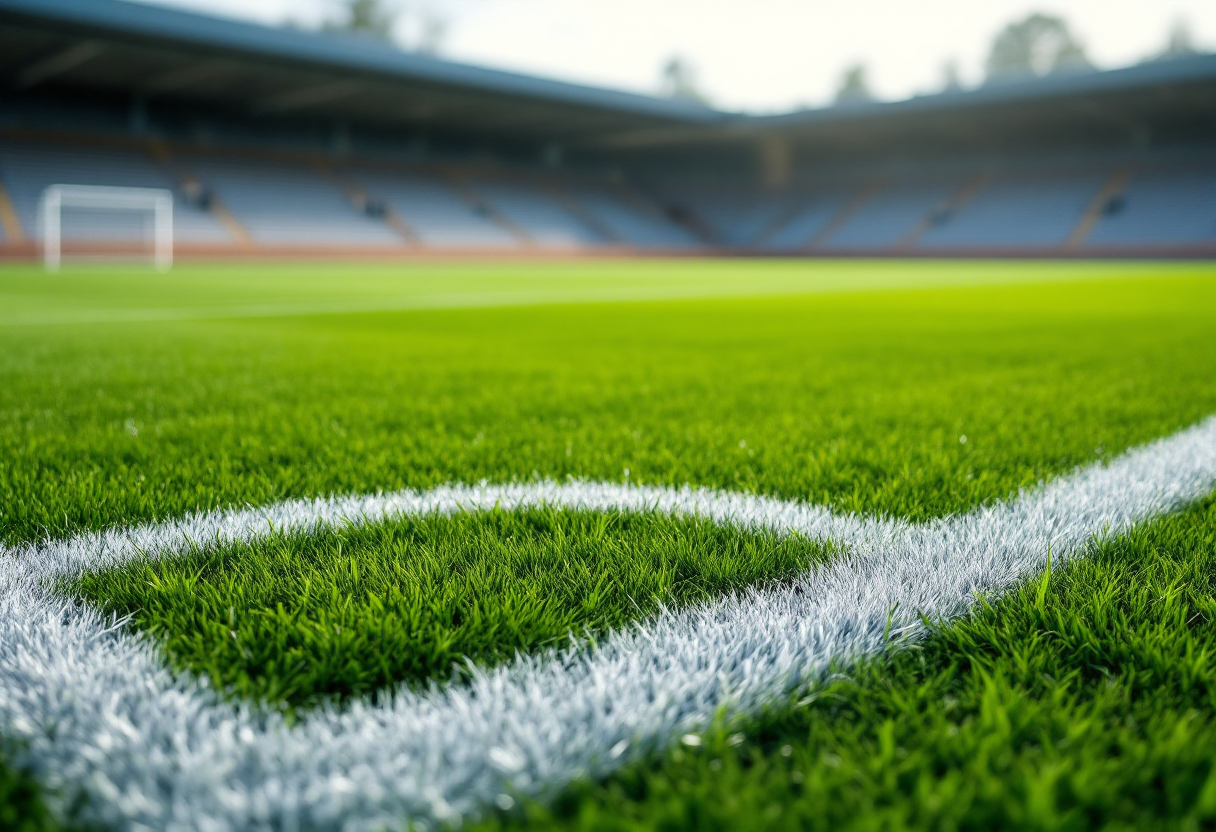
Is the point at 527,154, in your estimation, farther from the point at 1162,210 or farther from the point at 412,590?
the point at 412,590

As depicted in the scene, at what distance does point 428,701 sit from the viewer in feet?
3.05

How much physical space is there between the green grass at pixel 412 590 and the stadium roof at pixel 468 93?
21982 millimetres

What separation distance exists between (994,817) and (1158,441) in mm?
1954

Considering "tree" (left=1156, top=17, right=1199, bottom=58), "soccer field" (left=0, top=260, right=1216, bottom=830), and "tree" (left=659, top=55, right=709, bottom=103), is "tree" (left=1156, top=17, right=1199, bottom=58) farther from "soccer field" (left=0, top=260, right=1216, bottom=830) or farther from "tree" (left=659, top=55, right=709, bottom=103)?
"soccer field" (left=0, top=260, right=1216, bottom=830)

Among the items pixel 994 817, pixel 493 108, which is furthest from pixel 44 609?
pixel 493 108

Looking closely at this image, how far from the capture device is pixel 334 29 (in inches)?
2151

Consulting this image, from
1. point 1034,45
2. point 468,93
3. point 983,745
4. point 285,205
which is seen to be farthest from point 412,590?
point 1034,45

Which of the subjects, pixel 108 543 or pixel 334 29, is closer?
pixel 108 543

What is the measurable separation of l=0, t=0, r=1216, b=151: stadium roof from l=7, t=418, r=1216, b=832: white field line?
2221cm

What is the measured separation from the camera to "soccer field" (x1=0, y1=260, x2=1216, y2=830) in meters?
0.78

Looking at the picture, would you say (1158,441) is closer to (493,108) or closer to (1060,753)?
(1060,753)

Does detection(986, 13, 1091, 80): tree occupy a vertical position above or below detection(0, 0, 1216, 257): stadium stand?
above

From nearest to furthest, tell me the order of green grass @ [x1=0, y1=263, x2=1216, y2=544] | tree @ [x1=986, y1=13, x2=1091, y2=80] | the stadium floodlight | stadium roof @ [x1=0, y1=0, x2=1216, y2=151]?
green grass @ [x1=0, y1=263, x2=1216, y2=544], the stadium floodlight, stadium roof @ [x1=0, y1=0, x2=1216, y2=151], tree @ [x1=986, y1=13, x2=1091, y2=80]

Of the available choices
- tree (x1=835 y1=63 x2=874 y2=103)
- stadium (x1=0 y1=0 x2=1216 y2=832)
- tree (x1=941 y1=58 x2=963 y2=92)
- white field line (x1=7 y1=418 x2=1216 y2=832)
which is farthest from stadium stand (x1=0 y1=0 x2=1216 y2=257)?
tree (x1=941 y1=58 x2=963 y2=92)
